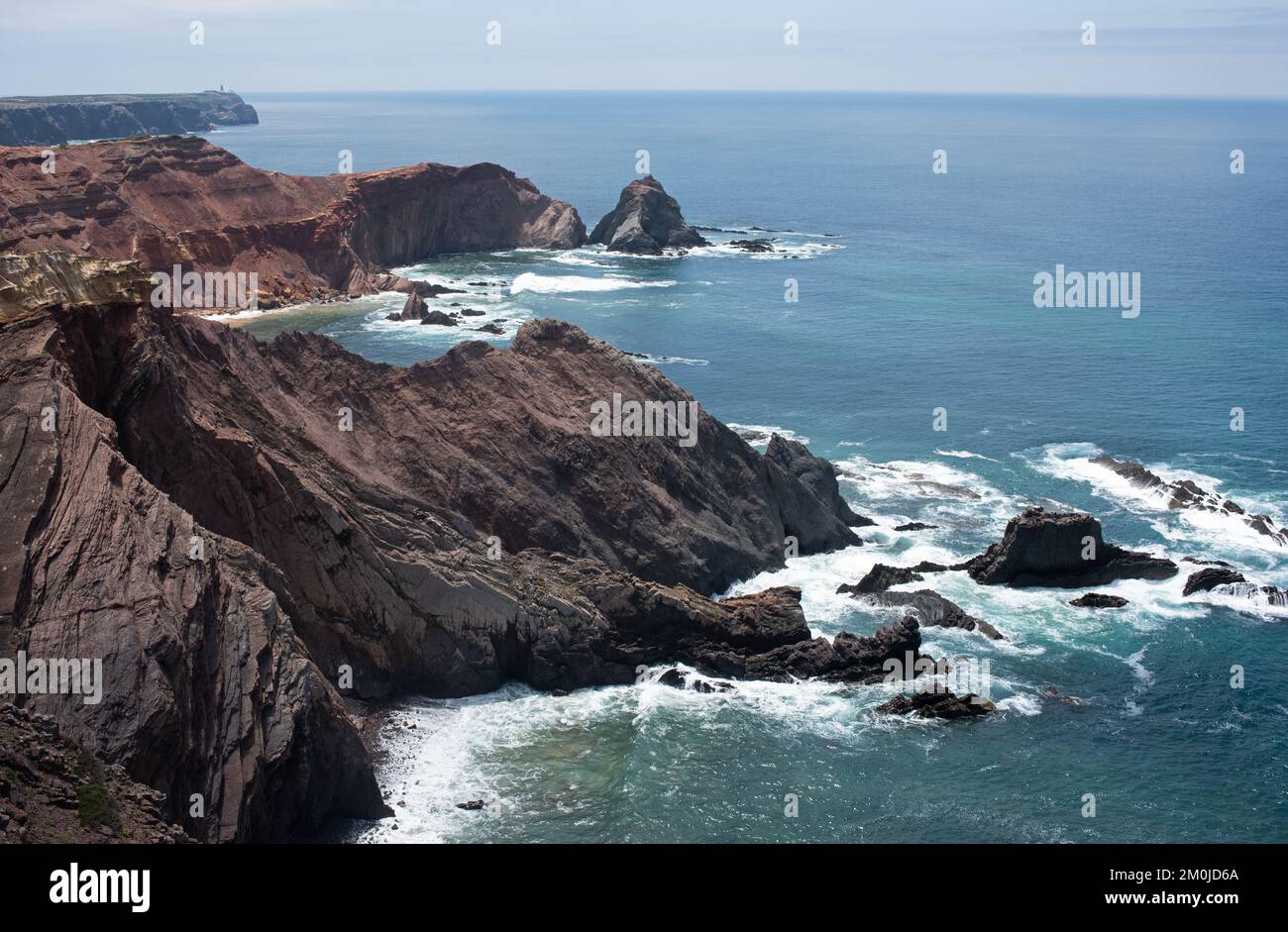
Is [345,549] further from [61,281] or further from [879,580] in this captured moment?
[879,580]

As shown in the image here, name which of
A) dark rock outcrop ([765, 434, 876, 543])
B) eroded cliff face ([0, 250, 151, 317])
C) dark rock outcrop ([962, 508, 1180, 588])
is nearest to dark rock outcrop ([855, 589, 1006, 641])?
dark rock outcrop ([962, 508, 1180, 588])

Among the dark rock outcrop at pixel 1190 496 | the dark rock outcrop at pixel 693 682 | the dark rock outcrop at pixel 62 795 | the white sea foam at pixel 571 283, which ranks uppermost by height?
the white sea foam at pixel 571 283

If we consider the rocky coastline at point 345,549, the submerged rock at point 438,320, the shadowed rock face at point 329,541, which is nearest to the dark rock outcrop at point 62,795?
the rocky coastline at point 345,549

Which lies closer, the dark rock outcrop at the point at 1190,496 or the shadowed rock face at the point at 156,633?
the shadowed rock face at the point at 156,633

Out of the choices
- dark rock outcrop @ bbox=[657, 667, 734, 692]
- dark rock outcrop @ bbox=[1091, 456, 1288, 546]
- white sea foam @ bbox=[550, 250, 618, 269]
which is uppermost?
white sea foam @ bbox=[550, 250, 618, 269]

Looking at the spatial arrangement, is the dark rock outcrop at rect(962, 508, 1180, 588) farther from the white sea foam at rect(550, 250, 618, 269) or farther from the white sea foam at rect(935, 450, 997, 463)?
the white sea foam at rect(550, 250, 618, 269)

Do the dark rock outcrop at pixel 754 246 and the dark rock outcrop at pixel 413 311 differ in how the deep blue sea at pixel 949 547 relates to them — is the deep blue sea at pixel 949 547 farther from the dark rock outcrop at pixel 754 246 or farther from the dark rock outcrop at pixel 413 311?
the dark rock outcrop at pixel 754 246
